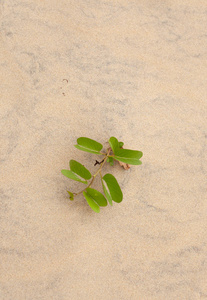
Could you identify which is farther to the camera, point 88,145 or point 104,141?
point 104,141

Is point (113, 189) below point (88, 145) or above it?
below

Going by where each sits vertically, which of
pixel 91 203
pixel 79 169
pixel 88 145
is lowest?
pixel 91 203

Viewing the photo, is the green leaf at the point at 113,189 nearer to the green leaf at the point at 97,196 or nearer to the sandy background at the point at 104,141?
the green leaf at the point at 97,196

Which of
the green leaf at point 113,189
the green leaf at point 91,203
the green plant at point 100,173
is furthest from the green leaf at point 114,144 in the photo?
the green leaf at point 91,203

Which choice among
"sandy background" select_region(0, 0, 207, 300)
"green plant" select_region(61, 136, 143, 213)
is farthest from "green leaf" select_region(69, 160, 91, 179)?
"sandy background" select_region(0, 0, 207, 300)

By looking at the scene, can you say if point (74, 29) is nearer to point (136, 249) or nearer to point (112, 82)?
point (112, 82)

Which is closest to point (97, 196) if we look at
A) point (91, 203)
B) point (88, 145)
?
point (91, 203)

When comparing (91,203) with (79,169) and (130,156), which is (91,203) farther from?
(130,156)
